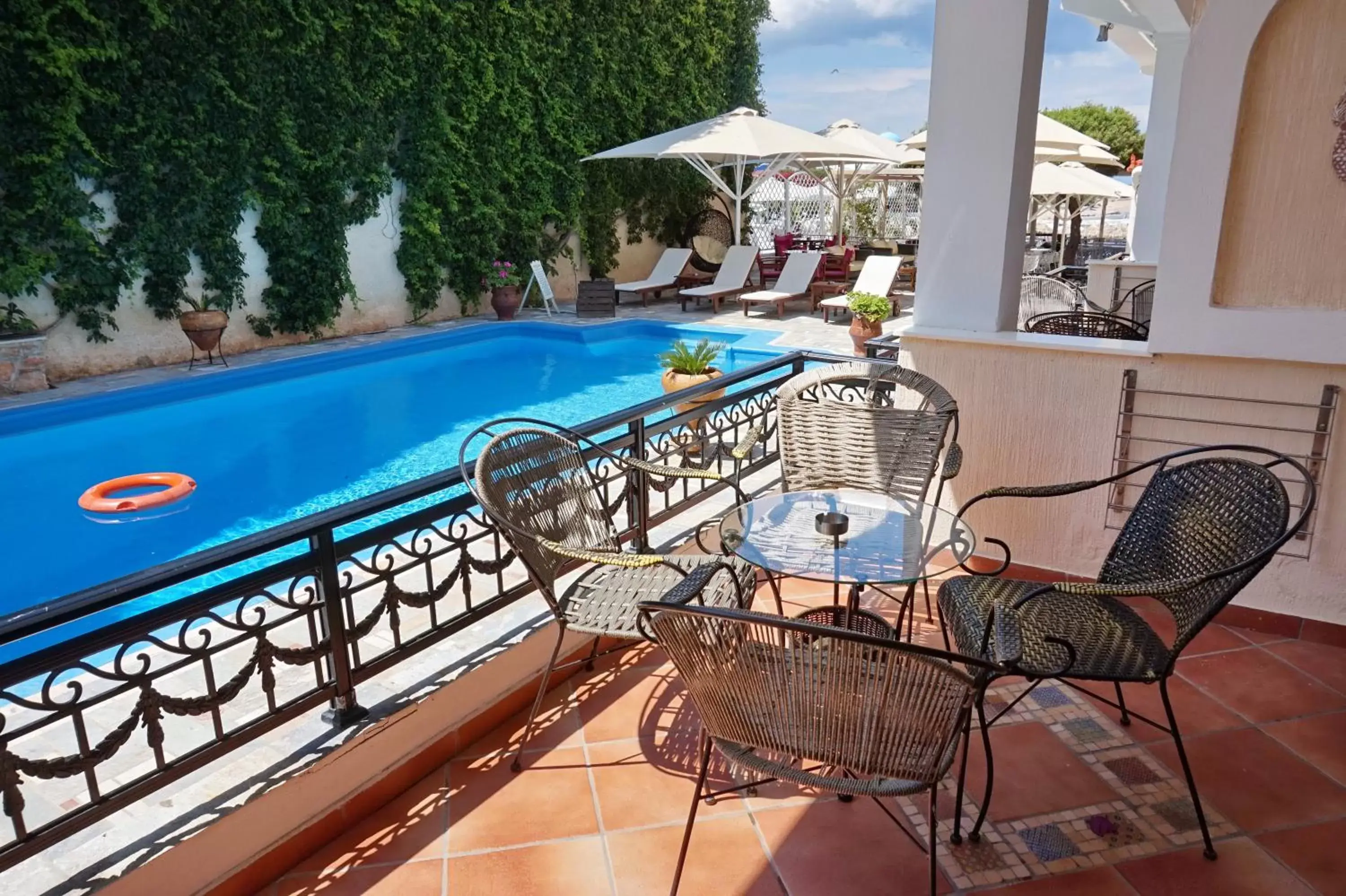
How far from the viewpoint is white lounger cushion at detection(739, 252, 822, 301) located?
1194cm

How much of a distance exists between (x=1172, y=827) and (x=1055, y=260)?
1393cm

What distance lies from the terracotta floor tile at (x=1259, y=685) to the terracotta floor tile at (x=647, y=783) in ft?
5.10

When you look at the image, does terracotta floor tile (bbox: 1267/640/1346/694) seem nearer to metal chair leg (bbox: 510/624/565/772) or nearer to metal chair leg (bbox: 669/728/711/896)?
metal chair leg (bbox: 669/728/711/896)

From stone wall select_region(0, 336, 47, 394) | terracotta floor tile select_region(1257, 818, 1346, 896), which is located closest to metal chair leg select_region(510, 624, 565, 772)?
terracotta floor tile select_region(1257, 818, 1346, 896)

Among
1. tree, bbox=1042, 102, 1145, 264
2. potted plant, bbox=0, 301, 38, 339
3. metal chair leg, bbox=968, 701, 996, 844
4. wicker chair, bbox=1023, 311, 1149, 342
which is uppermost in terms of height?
tree, bbox=1042, 102, 1145, 264

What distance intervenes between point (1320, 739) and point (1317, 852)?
537 mm

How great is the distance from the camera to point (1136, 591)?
1820 mm

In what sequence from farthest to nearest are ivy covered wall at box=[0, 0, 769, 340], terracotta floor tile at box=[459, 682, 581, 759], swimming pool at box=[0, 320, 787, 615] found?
ivy covered wall at box=[0, 0, 769, 340] → swimming pool at box=[0, 320, 787, 615] → terracotta floor tile at box=[459, 682, 581, 759]

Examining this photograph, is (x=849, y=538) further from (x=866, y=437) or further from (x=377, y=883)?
(x=377, y=883)

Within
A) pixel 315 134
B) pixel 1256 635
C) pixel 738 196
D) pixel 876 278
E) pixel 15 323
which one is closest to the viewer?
pixel 1256 635

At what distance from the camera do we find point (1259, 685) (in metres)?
2.56

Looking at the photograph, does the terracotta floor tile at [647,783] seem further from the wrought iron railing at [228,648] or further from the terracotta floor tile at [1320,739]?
the terracotta floor tile at [1320,739]

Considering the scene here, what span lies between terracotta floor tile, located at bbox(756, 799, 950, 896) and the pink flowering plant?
10606 millimetres

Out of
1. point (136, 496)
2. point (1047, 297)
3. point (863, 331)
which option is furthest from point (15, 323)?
point (1047, 297)
